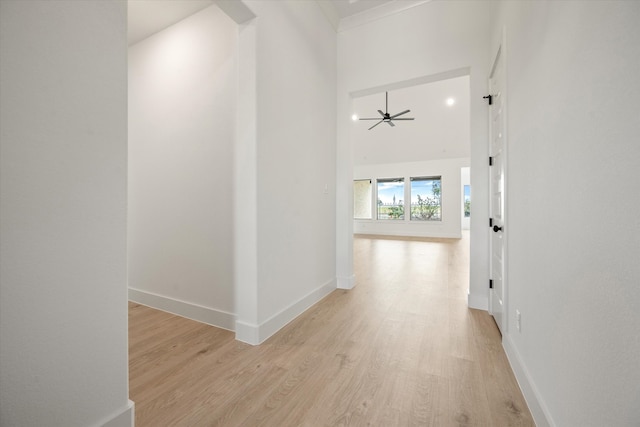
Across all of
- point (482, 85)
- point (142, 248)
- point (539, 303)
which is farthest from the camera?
point (142, 248)

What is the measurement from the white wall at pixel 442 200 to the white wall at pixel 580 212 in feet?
28.4

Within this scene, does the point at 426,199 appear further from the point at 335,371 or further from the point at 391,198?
the point at 335,371

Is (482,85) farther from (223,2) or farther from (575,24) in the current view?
(223,2)

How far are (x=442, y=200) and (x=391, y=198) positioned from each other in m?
1.85

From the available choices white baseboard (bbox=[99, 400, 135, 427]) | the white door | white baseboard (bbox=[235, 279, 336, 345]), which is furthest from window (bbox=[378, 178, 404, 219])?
white baseboard (bbox=[99, 400, 135, 427])

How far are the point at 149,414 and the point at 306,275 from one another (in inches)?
66.5

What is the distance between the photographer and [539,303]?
1.34 m

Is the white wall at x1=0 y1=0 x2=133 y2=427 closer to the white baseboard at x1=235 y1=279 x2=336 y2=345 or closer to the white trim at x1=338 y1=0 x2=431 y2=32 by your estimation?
the white baseboard at x1=235 y1=279 x2=336 y2=345

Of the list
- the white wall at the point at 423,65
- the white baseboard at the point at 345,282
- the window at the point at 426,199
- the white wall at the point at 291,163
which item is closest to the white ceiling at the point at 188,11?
the white wall at the point at 423,65

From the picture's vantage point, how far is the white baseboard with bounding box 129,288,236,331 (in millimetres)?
2426

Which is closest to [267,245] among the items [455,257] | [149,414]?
[149,414]

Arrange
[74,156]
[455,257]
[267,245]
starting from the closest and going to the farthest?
[74,156] → [267,245] → [455,257]

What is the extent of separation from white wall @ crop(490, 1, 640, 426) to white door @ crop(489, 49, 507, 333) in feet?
2.20

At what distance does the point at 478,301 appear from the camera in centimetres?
279
